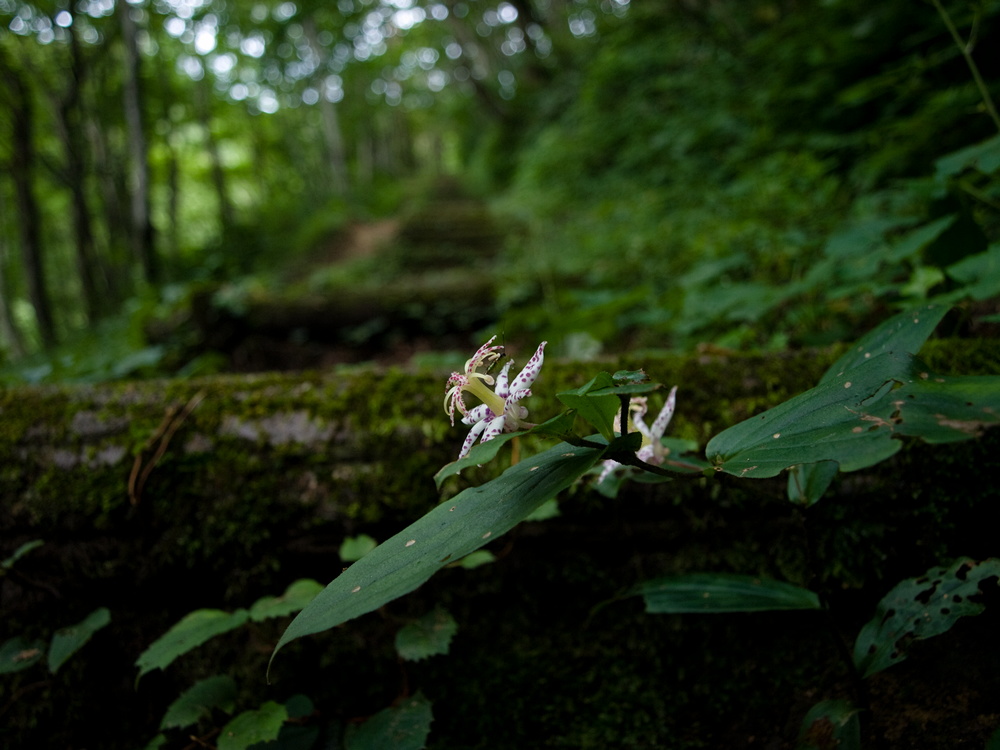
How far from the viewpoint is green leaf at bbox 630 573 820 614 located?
3.08 feet

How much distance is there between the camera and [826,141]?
3.60 meters

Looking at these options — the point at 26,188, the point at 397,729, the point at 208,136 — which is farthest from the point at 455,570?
the point at 208,136

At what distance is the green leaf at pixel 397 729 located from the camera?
1.04 meters

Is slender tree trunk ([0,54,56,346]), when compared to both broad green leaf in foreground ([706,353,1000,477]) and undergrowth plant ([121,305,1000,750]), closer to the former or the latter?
undergrowth plant ([121,305,1000,750])

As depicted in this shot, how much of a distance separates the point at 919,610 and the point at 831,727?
0.84ft

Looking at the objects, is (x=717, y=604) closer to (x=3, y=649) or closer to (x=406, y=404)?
(x=406, y=404)

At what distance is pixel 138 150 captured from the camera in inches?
245

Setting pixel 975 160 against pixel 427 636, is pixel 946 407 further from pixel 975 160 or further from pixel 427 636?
pixel 975 160

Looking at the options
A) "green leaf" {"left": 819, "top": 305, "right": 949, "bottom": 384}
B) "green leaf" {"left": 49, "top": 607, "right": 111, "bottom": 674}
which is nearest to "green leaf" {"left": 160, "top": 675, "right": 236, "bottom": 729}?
"green leaf" {"left": 49, "top": 607, "right": 111, "bottom": 674}

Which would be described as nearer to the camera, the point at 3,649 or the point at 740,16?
the point at 3,649

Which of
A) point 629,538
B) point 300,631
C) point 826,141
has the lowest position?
point 629,538

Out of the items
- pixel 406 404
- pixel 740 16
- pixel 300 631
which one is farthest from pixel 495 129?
pixel 300 631

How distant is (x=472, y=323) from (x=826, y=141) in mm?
2701

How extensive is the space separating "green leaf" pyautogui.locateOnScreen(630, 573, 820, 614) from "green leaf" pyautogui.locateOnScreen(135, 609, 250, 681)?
0.84 metres
